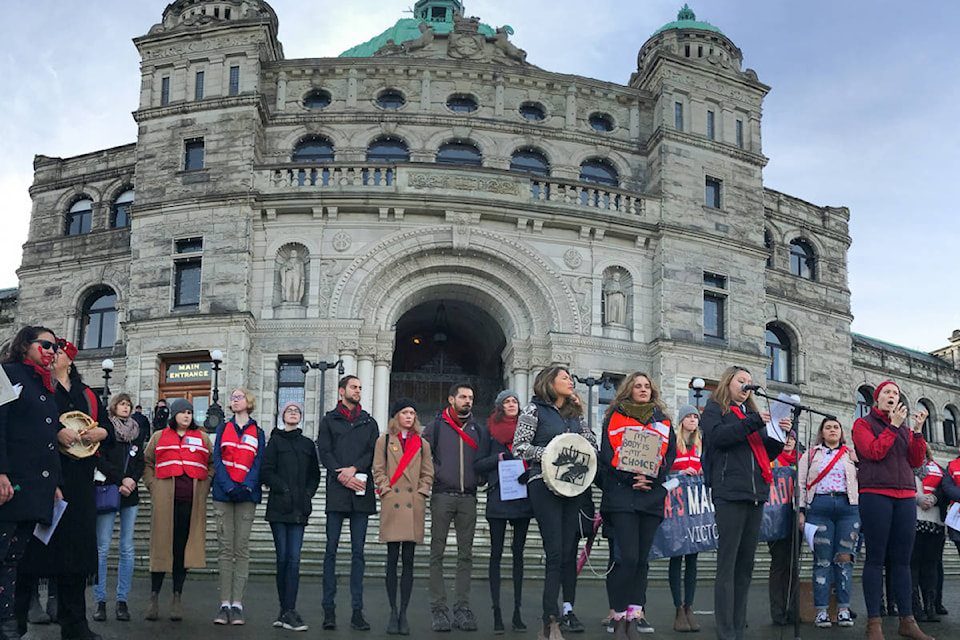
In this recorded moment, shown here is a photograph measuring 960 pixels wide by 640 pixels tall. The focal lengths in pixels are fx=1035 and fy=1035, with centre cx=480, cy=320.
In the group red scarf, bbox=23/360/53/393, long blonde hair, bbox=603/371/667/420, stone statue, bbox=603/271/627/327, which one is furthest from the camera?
stone statue, bbox=603/271/627/327

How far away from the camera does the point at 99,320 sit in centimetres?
3023

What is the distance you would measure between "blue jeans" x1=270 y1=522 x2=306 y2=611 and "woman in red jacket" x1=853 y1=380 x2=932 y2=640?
5.07 m

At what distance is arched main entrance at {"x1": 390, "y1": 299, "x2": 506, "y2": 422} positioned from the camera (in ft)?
95.2

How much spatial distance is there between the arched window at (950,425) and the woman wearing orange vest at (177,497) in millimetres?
36608

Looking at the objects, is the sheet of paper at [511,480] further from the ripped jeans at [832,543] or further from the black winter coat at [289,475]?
the ripped jeans at [832,543]

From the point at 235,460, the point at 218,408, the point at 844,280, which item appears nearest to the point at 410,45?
the point at 218,408

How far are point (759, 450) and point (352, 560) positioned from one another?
12.2ft

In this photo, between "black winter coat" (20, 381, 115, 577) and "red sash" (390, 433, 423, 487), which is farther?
"red sash" (390, 433, 423, 487)

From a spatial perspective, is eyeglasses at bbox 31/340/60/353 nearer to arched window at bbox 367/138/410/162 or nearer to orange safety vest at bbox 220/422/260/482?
orange safety vest at bbox 220/422/260/482

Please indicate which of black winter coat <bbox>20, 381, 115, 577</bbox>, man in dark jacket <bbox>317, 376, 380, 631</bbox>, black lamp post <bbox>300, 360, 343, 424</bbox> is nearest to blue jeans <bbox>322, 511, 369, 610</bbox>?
man in dark jacket <bbox>317, 376, 380, 631</bbox>

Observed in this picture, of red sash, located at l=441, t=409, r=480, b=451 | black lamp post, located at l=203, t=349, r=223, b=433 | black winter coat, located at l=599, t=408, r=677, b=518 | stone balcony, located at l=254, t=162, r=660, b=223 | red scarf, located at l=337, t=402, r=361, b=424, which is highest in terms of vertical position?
stone balcony, located at l=254, t=162, r=660, b=223

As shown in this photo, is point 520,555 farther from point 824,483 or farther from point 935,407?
point 935,407

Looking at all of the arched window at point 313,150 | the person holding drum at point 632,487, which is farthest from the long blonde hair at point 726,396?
the arched window at point 313,150

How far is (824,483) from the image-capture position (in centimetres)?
1045
